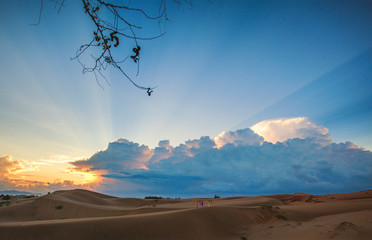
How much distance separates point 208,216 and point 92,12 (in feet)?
38.4

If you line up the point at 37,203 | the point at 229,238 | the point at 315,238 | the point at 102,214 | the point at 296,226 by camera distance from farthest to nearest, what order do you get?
the point at 37,203, the point at 102,214, the point at 296,226, the point at 229,238, the point at 315,238

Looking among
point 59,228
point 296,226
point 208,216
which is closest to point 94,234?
point 59,228

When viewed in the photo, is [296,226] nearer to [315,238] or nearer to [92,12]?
[315,238]

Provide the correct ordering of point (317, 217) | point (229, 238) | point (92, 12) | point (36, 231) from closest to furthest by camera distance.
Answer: point (92, 12) < point (36, 231) < point (229, 238) < point (317, 217)

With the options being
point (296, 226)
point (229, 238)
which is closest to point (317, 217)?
point (296, 226)

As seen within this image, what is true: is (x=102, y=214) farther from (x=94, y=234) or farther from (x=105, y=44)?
(x=105, y=44)

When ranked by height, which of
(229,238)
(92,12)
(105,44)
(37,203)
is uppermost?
(92,12)

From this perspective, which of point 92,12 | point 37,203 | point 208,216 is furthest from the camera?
point 37,203

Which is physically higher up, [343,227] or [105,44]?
[105,44]

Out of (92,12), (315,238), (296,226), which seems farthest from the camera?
(296,226)

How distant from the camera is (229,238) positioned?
10.1 meters

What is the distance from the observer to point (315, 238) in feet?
27.0

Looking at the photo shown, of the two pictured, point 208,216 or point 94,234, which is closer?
point 94,234

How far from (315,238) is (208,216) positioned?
542 centimetres
